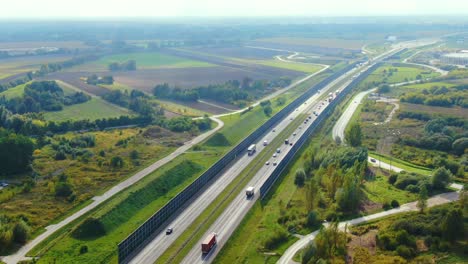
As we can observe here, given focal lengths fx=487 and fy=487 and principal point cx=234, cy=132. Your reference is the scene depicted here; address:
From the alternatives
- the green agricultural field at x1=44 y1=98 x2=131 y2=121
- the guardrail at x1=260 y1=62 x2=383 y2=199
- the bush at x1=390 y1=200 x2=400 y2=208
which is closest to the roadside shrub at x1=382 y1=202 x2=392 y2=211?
the bush at x1=390 y1=200 x2=400 y2=208

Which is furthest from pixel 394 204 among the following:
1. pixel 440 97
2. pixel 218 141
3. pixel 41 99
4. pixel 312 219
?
pixel 41 99

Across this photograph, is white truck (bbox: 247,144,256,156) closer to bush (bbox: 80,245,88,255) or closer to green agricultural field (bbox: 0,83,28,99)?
bush (bbox: 80,245,88,255)

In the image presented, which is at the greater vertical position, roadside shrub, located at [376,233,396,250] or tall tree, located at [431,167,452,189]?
tall tree, located at [431,167,452,189]

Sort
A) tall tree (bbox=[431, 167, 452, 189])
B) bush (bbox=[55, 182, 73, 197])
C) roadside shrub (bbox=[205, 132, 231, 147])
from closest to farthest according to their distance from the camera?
bush (bbox=[55, 182, 73, 197]) < tall tree (bbox=[431, 167, 452, 189]) < roadside shrub (bbox=[205, 132, 231, 147])

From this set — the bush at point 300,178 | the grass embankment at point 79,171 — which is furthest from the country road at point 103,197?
the bush at point 300,178

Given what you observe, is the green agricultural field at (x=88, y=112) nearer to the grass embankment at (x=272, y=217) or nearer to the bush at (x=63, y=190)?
the bush at (x=63, y=190)

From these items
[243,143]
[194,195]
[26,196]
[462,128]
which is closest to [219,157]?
[243,143]

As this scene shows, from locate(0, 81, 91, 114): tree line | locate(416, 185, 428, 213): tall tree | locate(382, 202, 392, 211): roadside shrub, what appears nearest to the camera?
locate(416, 185, 428, 213): tall tree
